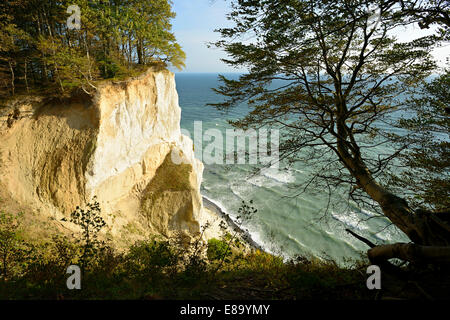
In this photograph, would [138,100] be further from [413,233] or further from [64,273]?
[413,233]

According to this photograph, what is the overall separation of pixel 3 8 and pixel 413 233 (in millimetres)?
19825

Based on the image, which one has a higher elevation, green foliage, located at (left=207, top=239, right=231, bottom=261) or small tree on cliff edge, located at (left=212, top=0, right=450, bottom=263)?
small tree on cliff edge, located at (left=212, top=0, right=450, bottom=263)

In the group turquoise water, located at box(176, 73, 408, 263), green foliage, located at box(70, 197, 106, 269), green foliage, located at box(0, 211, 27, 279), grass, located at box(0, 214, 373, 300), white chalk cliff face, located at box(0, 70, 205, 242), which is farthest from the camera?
turquoise water, located at box(176, 73, 408, 263)

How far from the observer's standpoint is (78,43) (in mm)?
14562

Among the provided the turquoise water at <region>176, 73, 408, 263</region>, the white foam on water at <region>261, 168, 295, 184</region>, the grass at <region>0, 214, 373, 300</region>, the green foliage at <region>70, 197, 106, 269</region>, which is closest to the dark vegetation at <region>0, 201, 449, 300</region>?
the grass at <region>0, 214, 373, 300</region>

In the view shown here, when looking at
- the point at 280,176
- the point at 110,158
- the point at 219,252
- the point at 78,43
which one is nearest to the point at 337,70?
the point at 219,252

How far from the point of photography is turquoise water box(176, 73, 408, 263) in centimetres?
1845

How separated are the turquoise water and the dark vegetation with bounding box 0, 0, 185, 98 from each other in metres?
7.75

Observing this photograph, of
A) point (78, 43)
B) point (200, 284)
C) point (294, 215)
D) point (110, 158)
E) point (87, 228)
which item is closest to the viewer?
point (200, 284)

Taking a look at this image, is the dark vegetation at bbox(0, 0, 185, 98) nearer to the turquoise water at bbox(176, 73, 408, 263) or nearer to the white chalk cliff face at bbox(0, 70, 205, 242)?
the white chalk cliff face at bbox(0, 70, 205, 242)

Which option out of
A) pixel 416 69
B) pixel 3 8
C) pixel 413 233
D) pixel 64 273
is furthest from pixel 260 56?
pixel 3 8

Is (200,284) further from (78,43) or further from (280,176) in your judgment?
(280,176)

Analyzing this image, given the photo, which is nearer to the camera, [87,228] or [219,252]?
[87,228]

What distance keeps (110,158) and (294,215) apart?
648 inches
